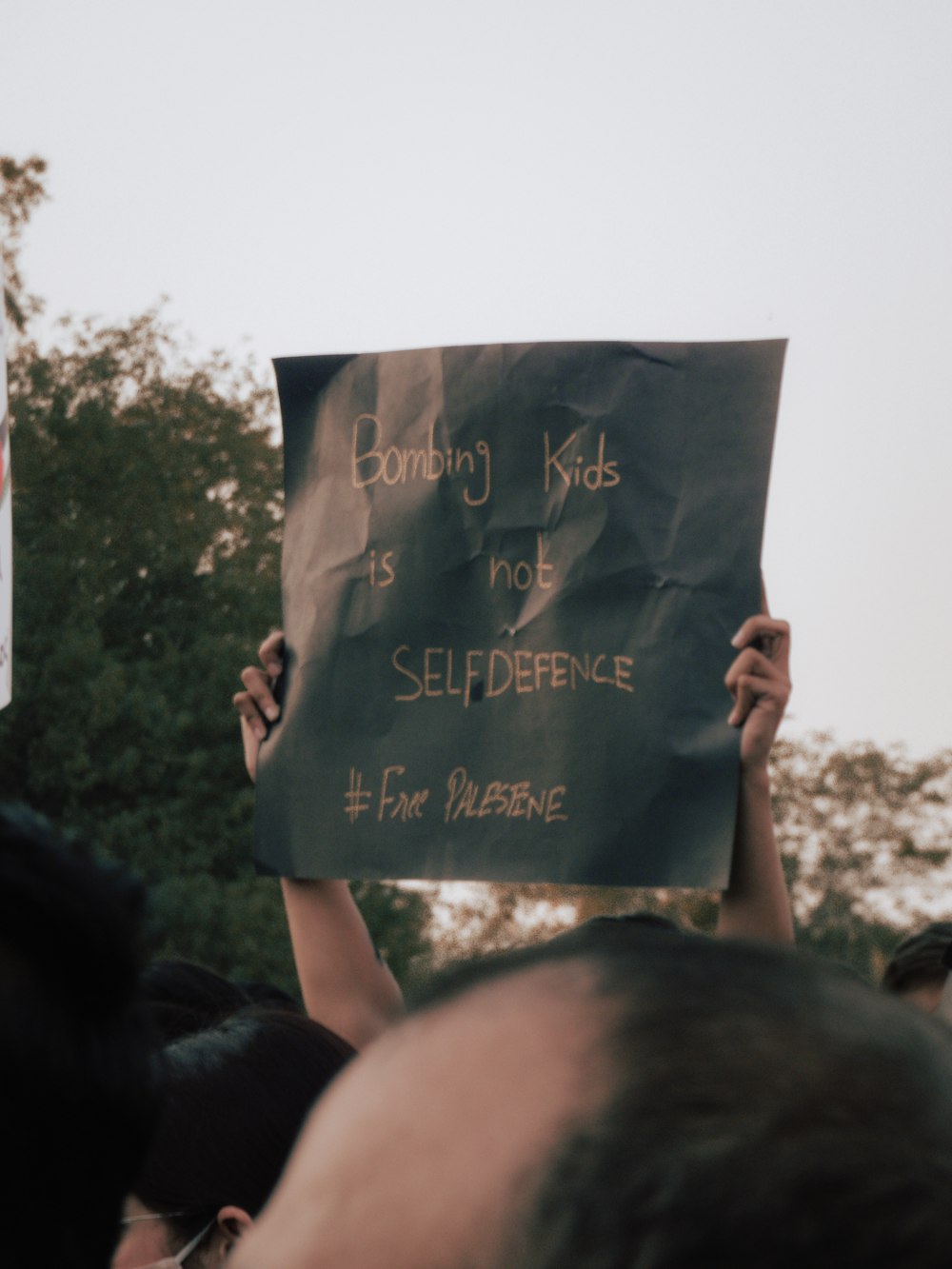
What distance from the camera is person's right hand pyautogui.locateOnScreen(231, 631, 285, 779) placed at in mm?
2766

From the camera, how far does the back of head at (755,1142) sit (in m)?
0.46

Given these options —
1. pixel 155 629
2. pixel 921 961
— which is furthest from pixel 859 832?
pixel 921 961

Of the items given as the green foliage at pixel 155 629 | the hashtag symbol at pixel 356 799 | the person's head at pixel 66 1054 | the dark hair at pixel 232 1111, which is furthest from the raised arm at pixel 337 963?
the green foliage at pixel 155 629

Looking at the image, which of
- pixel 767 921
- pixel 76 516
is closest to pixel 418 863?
pixel 767 921

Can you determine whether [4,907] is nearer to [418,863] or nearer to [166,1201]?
[166,1201]

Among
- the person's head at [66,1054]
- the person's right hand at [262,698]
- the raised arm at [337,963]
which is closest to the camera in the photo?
the person's head at [66,1054]

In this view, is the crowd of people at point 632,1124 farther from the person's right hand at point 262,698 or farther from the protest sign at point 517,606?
the person's right hand at point 262,698

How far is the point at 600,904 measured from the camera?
2062cm

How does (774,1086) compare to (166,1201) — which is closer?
(774,1086)

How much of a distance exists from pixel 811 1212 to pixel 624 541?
2.14 meters

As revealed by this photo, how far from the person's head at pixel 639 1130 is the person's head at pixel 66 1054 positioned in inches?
10.3

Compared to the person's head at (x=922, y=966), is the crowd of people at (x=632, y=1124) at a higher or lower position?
higher

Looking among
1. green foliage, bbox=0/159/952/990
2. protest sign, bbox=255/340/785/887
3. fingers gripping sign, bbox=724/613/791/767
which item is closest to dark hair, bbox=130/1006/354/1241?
protest sign, bbox=255/340/785/887

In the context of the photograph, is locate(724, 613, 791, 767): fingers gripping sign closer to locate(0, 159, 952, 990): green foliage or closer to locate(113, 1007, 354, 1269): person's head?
locate(113, 1007, 354, 1269): person's head
